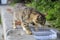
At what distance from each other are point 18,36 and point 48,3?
2071mm

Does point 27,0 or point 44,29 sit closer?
point 44,29

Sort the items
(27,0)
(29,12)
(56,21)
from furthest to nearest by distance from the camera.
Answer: (27,0)
(56,21)
(29,12)

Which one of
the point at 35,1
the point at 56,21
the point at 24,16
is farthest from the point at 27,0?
the point at 24,16

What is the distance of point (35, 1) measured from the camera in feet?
20.5

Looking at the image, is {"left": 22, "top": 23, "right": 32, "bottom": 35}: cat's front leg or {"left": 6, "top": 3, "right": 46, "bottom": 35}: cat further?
{"left": 22, "top": 23, "right": 32, "bottom": 35}: cat's front leg

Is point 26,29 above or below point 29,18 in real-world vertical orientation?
below

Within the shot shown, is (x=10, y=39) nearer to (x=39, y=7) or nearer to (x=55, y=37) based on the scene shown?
(x=55, y=37)

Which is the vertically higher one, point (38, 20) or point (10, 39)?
point (38, 20)

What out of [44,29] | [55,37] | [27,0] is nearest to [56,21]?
[44,29]

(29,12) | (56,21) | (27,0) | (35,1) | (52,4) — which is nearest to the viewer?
(29,12)

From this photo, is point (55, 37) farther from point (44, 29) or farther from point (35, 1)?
point (35, 1)

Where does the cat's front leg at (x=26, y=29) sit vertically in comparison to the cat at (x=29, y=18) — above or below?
below

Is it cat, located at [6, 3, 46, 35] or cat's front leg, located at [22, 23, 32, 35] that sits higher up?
cat, located at [6, 3, 46, 35]

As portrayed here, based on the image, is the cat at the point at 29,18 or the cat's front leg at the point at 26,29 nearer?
the cat at the point at 29,18
